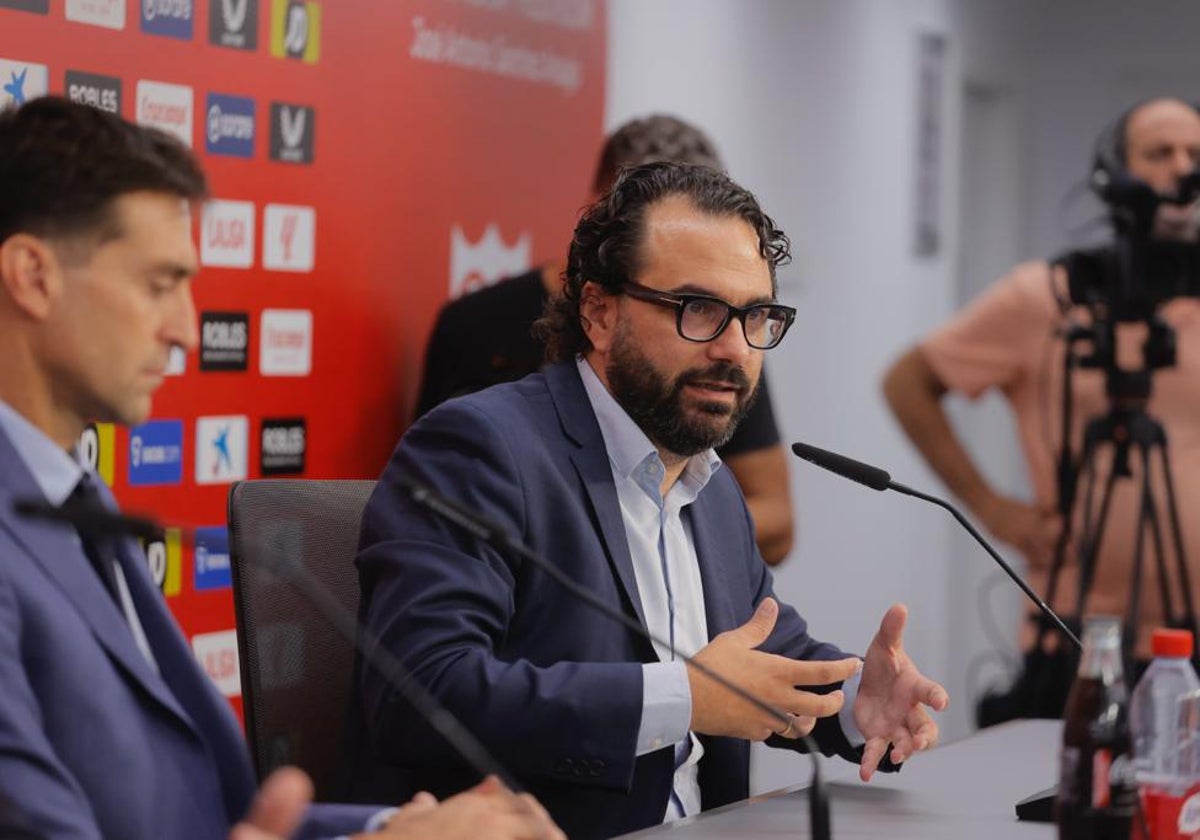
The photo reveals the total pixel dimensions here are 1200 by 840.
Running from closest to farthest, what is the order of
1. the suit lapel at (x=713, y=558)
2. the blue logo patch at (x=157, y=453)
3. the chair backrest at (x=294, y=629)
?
the chair backrest at (x=294, y=629) < the suit lapel at (x=713, y=558) < the blue logo patch at (x=157, y=453)

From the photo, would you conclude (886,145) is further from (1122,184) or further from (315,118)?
(315,118)

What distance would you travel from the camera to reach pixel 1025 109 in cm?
695

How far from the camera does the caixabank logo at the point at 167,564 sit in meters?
2.63

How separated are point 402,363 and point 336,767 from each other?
1.28 metres

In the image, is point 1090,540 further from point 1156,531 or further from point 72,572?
point 72,572

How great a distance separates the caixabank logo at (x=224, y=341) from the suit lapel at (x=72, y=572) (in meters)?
1.23

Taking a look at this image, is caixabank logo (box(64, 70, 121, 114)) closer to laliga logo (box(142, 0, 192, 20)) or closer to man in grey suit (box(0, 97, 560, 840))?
laliga logo (box(142, 0, 192, 20))

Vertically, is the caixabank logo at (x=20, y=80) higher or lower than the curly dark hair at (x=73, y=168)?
higher

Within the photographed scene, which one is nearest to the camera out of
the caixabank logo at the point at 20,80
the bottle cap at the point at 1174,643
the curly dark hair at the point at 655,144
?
the bottle cap at the point at 1174,643

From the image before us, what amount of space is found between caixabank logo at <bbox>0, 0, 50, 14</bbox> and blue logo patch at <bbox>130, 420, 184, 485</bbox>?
0.58 meters

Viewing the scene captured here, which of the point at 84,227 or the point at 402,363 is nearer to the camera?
the point at 84,227

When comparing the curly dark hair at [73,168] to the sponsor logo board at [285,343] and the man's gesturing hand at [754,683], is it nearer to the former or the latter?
the man's gesturing hand at [754,683]

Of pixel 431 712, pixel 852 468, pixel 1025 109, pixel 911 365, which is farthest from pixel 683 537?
pixel 1025 109

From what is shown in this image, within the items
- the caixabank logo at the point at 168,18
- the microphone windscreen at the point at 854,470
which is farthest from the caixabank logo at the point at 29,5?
the microphone windscreen at the point at 854,470
